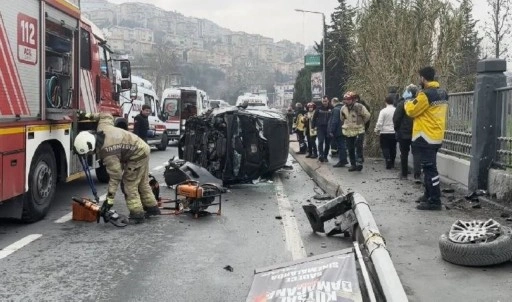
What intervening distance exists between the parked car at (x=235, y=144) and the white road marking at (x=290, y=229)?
85 centimetres

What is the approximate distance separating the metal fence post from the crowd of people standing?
821 mm

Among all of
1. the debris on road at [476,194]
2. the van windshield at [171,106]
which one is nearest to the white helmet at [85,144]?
the debris on road at [476,194]

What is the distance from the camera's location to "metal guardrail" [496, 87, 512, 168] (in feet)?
24.4

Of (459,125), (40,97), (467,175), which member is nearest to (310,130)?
(459,125)

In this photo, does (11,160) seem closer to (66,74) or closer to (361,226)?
(66,74)

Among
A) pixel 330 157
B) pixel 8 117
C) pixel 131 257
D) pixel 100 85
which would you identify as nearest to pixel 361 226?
pixel 131 257

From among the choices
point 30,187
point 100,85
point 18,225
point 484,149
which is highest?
point 100,85

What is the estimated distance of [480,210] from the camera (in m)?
7.11

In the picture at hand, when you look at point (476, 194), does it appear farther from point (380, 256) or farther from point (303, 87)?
point (303, 87)

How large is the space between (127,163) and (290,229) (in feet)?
7.60

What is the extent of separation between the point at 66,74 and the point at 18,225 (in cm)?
248

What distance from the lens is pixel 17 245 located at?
6008mm

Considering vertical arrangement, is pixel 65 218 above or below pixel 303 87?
below

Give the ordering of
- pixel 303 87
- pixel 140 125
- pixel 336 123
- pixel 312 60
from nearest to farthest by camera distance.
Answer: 1. pixel 336 123
2. pixel 140 125
3. pixel 312 60
4. pixel 303 87
